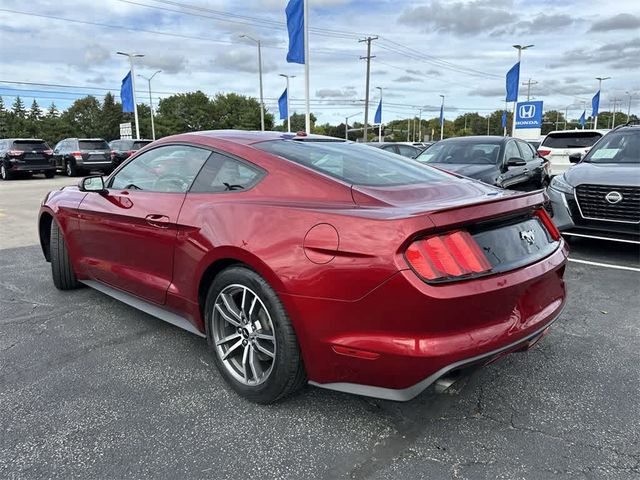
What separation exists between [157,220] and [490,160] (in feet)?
22.6

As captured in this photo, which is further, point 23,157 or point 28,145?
point 28,145

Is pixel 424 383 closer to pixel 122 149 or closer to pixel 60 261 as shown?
pixel 60 261

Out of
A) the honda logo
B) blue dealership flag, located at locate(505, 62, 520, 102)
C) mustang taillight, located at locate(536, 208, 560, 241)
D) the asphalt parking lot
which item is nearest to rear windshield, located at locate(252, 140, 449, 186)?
mustang taillight, located at locate(536, 208, 560, 241)

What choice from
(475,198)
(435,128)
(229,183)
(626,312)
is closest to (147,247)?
(229,183)

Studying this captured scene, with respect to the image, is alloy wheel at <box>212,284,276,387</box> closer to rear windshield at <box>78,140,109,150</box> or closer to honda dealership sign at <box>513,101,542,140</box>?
rear windshield at <box>78,140,109,150</box>

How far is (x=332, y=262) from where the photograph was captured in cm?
224

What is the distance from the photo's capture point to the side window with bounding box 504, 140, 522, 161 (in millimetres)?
8758

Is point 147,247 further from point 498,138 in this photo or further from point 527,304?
point 498,138

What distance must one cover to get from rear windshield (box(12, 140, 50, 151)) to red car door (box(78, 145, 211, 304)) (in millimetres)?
18998

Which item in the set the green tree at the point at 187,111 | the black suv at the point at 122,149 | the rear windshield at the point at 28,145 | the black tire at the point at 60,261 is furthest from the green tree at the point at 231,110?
the black tire at the point at 60,261

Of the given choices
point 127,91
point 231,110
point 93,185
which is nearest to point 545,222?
point 93,185

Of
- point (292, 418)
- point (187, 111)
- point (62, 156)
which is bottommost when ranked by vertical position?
point (292, 418)

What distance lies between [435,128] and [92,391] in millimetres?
138436

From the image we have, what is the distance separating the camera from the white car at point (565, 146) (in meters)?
12.5
